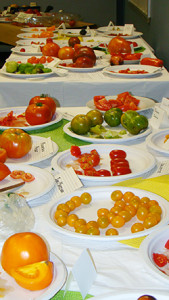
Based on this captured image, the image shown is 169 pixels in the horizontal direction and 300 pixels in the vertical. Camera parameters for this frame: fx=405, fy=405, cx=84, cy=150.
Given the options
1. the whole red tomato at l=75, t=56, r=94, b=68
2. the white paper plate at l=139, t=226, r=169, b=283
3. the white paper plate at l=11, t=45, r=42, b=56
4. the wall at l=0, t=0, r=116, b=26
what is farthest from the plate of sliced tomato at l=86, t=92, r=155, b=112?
the wall at l=0, t=0, r=116, b=26

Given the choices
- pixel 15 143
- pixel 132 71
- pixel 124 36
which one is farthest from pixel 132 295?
pixel 124 36

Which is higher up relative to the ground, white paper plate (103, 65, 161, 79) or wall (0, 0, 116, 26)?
white paper plate (103, 65, 161, 79)

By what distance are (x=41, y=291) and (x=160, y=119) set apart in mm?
1215

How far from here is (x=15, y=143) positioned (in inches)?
61.2

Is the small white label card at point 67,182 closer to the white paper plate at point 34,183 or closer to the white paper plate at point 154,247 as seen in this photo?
the white paper plate at point 34,183

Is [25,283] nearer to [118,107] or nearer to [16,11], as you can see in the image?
[118,107]

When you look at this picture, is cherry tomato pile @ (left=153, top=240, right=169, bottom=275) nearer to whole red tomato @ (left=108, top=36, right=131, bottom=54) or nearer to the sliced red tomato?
the sliced red tomato

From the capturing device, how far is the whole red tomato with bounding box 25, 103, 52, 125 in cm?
194

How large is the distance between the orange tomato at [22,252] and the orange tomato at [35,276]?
2 centimetres

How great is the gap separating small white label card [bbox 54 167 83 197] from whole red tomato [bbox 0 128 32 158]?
25 centimetres

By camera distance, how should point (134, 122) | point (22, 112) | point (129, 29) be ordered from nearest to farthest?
point (134, 122), point (22, 112), point (129, 29)

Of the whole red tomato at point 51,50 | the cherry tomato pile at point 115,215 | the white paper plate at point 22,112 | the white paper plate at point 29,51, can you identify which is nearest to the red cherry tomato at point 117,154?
the cherry tomato pile at point 115,215

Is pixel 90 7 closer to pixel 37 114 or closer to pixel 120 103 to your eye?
pixel 120 103

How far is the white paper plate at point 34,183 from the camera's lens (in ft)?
4.17
